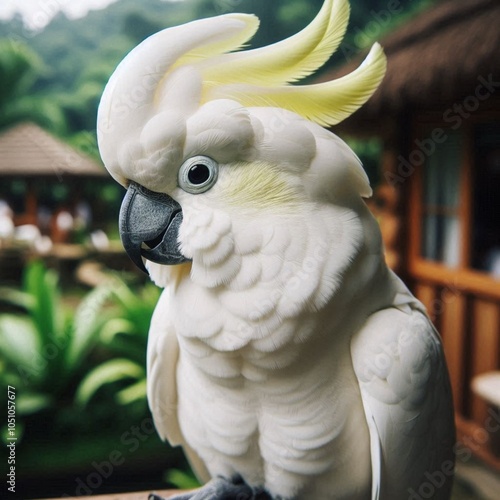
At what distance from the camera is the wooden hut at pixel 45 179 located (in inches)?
192

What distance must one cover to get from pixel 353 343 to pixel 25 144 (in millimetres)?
4930

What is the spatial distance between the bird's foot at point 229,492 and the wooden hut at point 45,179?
4.06 meters

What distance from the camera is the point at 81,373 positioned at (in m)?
3.05

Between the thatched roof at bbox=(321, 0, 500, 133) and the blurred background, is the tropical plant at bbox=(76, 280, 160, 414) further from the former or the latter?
the thatched roof at bbox=(321, 0, 500, 133)

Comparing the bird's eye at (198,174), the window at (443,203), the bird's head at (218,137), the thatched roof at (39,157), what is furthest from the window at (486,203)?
the thatched roof at (39,157)

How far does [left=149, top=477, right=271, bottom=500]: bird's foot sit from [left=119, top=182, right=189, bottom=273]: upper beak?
1.72 feet

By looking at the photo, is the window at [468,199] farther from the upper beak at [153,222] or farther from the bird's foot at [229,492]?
the upper beak at [153,222]

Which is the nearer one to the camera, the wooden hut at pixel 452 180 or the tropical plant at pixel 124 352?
the wooden hut at pixel 452 180

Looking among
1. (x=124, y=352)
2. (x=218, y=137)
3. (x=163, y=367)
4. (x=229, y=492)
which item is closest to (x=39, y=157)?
(x=124, y=352)

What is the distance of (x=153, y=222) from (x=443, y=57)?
79.0 inches

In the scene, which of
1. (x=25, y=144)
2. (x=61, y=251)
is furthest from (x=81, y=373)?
(x=25, y=144)

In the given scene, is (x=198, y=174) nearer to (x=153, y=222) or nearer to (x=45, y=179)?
(x=153, y=222)

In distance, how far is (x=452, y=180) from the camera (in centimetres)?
307

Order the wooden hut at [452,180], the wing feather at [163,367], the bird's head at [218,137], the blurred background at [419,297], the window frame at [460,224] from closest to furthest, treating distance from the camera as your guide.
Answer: the bird's head at [218,137], the wing feather at [163,367], the wooden hut at [452,180], the blurred background at [419,297], the window frame at [460,224]
